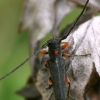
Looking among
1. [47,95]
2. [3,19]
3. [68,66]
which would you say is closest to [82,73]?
[68,66]

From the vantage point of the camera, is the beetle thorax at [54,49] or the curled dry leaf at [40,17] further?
the curled dry leaf at [40,17]

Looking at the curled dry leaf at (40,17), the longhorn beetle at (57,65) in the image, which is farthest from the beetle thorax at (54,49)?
the curled dry leaf at (40,17)

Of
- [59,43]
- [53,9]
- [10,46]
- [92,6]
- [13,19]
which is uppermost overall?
[13,19]

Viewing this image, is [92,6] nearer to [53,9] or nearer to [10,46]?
[53,9]

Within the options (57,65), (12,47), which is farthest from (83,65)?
(12,47)

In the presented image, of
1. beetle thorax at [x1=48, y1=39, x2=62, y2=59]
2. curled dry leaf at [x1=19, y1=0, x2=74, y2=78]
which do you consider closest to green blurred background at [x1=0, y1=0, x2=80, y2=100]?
curled dry leaf at [x1=19, y1=0, x2=74, y2=78]

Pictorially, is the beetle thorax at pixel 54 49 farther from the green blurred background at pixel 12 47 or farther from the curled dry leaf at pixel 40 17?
the green blurred background at pixel 12 47

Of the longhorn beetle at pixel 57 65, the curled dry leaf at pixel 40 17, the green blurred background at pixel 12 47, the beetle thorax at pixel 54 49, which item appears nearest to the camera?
the longhorn beetle at pixel 57 65

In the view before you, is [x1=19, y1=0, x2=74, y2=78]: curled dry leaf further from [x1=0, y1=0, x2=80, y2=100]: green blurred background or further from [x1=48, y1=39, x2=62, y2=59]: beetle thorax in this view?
[x1=0, y1=0, x2=80, y2=100]: green blurred background
